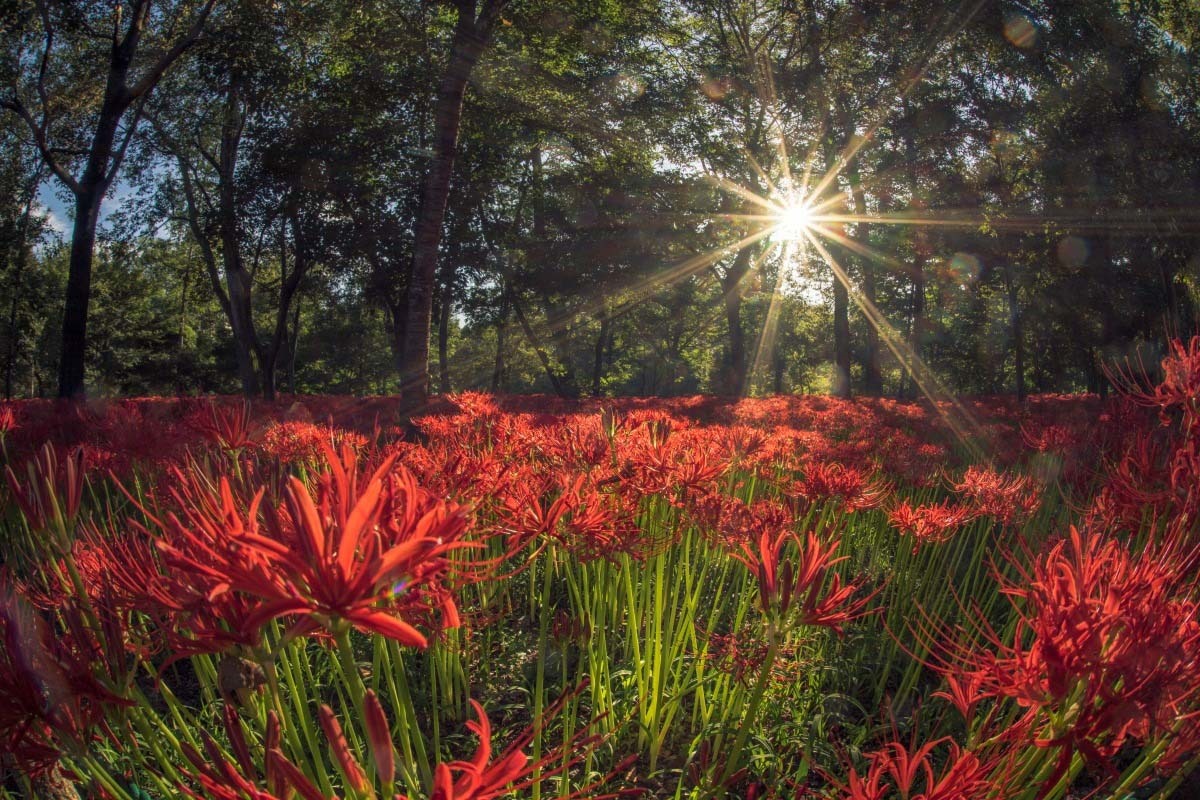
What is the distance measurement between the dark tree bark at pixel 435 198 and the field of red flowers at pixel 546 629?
3505 millimetres

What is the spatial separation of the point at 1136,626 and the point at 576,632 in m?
1.38

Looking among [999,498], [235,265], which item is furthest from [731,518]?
[235,265]

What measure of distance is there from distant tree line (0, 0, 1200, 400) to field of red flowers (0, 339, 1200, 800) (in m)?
5.14

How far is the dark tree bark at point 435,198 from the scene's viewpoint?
7.44 metres

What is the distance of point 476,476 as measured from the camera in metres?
1.91

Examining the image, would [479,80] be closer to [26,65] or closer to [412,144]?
[412,144]

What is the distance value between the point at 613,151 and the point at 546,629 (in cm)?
1749

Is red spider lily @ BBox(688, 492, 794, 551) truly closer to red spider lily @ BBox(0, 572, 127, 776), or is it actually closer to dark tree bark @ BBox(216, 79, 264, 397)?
red spider lily @ BBox(0, 572, 127, 776)

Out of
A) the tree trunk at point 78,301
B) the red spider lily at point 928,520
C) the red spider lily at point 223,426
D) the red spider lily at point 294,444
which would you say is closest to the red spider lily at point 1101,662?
the red spider lily at point 928,520

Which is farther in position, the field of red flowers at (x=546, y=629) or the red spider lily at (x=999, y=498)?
the red spider lily at (x=999, y=498)

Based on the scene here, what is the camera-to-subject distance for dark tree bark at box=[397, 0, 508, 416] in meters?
7.44

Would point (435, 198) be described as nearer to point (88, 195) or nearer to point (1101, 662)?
point (1101, 662)

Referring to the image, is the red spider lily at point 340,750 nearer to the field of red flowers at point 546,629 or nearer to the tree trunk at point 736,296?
the field of red flowers at point 546,629

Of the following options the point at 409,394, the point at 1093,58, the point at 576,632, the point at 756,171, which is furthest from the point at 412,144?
the point at 576,632
